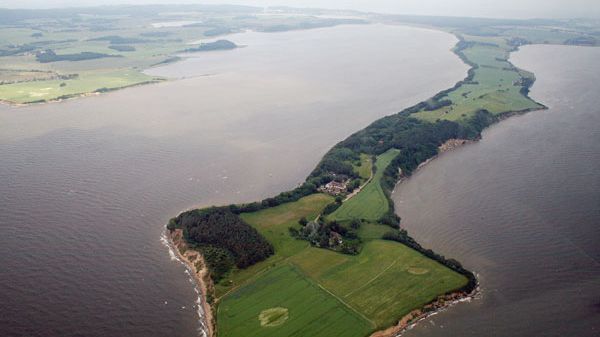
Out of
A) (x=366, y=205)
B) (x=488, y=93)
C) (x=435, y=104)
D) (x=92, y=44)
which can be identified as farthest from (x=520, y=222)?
(x=92, y=44)

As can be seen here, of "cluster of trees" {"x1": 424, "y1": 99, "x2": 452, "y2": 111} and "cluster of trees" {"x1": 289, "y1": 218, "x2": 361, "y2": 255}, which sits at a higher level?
"cluster of trees" {"x1": 424, "y1": 99, "x2": 452, "y2": 111}

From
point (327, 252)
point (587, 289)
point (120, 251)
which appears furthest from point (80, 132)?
point (587, 289)

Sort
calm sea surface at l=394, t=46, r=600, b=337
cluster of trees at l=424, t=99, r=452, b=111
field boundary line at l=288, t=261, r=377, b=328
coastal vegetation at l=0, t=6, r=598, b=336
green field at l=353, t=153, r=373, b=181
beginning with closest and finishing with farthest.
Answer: field boundary line at l=288, t=261, r=377, b=328 → calm sea surface at l=394, t=46, r=600, b=337 → coastal vegetation at l=0, t=6, r=598, b=336 → green field at l=353, t=153, r=373, b=181 → cluster of trees at l=424, t=99, r=452, b=111

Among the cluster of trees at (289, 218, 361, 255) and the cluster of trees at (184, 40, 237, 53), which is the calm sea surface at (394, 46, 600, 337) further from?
the cluster of trees at (184, 40, 237, 53)

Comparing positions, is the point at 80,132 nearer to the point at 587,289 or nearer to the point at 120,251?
the point at 120,251

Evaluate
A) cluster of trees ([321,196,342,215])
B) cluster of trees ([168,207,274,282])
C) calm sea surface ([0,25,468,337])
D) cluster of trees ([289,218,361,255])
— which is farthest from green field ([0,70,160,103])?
cluster of trees ([289,218,361,255])
